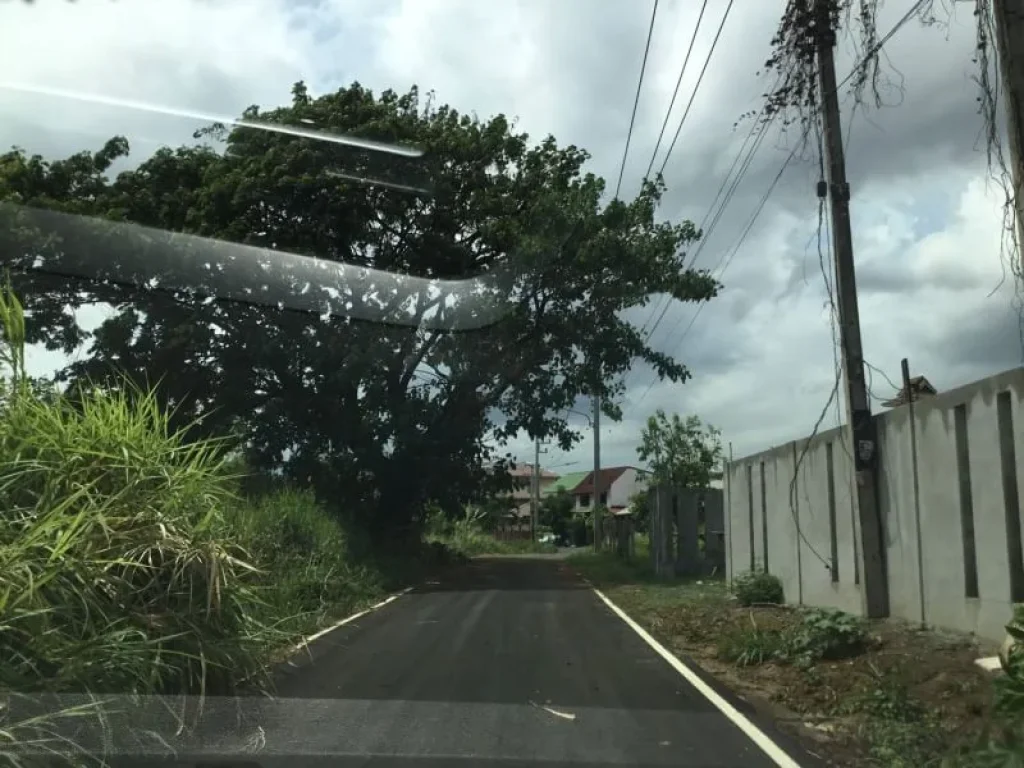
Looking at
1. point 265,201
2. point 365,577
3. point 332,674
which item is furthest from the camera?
point 265,201

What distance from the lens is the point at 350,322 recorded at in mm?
28234

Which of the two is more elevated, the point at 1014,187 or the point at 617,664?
the point at 1014,187

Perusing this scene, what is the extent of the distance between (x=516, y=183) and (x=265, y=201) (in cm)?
784

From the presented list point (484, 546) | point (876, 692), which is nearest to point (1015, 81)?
point (876, 692)

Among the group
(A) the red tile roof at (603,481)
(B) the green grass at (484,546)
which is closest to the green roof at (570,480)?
(A) the red tile roof at (603,481)

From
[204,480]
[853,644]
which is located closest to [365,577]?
[853,644]

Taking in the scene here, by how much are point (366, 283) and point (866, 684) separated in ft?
71.0

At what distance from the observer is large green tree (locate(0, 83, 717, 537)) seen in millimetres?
26641

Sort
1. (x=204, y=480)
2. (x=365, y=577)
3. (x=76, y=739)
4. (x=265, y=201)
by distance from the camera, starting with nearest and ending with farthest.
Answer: (x=76, y=739) < (x=204, y=480) < (x=365, y=577) < (x=265, y=201)

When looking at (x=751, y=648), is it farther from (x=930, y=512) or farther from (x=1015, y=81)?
(x=1015, y=81)

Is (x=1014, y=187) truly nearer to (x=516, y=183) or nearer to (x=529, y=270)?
(x=529, y=270)

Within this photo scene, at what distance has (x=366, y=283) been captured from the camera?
94.5 ft

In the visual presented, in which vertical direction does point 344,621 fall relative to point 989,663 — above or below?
below

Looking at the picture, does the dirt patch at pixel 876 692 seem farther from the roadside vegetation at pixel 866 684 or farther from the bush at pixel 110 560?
the bush at pixel 110 560
